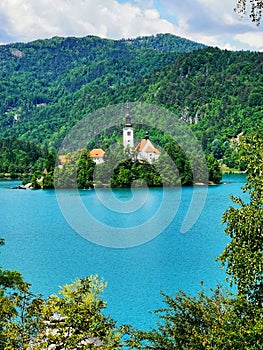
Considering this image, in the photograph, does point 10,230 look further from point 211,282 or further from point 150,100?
point 150,100

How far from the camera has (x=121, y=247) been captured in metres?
25.2

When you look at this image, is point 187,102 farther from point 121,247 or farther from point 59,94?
point 59,94

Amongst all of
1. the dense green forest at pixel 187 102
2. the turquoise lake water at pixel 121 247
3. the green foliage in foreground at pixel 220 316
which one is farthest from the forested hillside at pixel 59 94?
the green foliage in foreground at pixel 220 316

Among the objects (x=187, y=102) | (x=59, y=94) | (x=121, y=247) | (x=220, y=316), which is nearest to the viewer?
(x=220, y=316)

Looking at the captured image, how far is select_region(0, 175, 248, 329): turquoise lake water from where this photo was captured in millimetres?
17688

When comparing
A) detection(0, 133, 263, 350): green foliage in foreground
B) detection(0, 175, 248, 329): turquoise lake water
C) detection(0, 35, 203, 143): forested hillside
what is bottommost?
detection(0, 133, 263, 350): green foliage in foreground

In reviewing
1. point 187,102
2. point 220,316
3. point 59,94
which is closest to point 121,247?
point 220,316

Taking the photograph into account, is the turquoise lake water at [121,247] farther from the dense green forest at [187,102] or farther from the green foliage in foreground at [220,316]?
the dense green forest at [187,102]

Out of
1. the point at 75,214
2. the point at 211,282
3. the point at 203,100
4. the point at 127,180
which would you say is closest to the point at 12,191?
the point at 127,180

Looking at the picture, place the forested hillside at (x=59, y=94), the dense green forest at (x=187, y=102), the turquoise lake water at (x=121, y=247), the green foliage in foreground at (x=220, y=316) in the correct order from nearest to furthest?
1. the green foliage in foreground at (x=220, y=316)
2. the turquoise lake water at (x=121, y=247)
3. the dense green forest at (x=187, y=102)
4. the forested hillside at (x=59, y=94)

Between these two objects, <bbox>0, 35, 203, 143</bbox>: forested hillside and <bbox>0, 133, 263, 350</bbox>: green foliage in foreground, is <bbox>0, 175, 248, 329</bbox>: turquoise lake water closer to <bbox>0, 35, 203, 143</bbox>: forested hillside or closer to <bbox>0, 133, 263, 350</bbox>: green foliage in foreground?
<bbox>0, 133, 263, 350</bbox>: green foliage in foreground

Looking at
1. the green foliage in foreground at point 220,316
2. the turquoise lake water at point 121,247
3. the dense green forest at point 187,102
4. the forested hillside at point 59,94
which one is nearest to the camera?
the green foliage in foreground at point 220,316

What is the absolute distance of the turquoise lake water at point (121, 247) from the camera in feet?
58.0

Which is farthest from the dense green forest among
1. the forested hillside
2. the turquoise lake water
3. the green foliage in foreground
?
the green foliage in foreground
